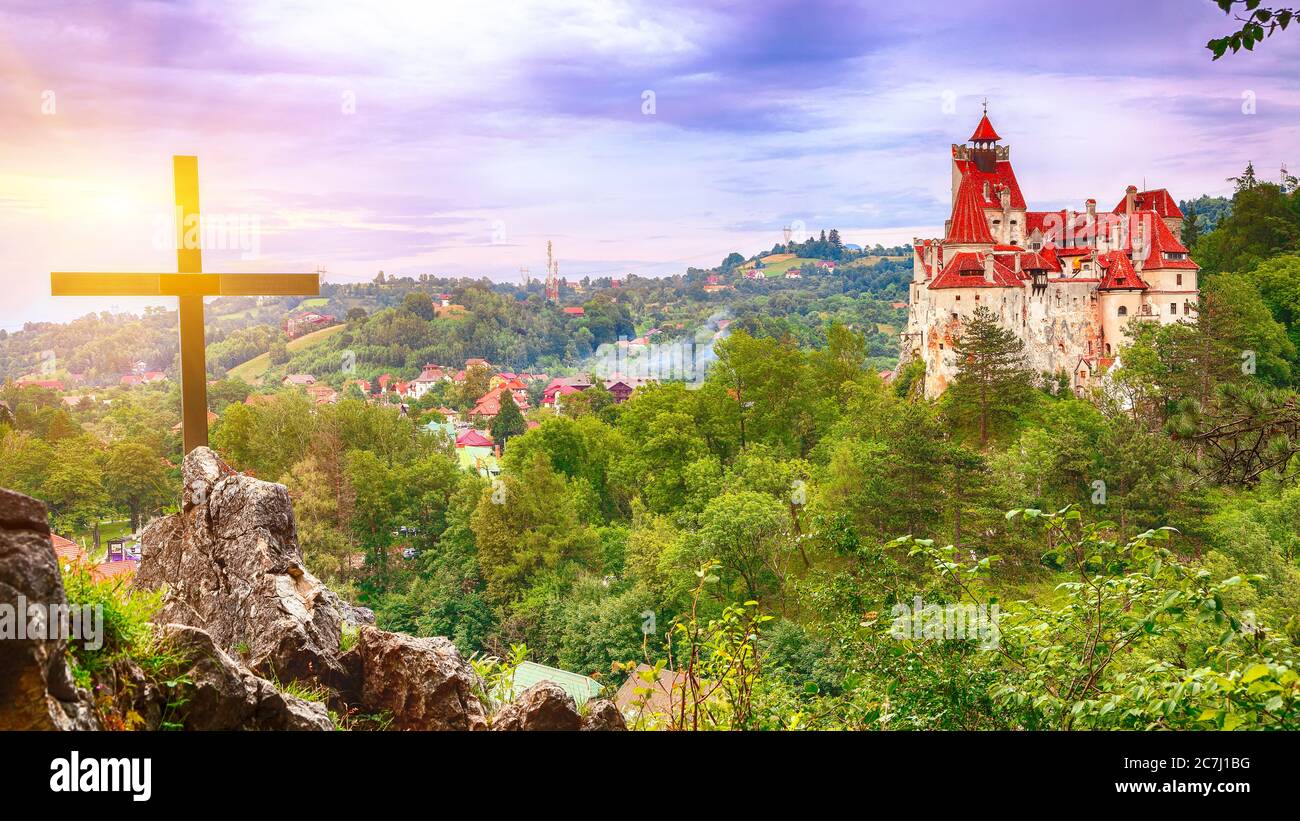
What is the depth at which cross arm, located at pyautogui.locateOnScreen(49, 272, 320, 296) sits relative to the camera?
155 inches

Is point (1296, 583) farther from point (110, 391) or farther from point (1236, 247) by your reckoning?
point (1236, 247)

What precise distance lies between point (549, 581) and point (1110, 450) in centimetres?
944

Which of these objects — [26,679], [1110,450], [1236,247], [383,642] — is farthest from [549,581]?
[1236,247]

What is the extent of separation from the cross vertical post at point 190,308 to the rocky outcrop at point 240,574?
0.41 m

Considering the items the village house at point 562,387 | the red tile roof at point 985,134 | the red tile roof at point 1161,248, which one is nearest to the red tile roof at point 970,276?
the red tile roof at point 1161,248

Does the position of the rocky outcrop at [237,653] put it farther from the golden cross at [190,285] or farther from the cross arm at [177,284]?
the cross arm at [177,284]

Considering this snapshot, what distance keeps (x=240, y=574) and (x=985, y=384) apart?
19.3 metres

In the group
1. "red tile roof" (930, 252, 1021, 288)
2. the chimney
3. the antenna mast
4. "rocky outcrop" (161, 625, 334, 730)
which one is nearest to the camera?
"rocky outcrop" (161, 625, 334, 730)

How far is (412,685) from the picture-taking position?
291 centimetres

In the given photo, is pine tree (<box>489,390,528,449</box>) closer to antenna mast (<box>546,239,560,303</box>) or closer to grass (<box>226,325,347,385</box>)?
antenna mast (<box>546,239,560,303</box>)

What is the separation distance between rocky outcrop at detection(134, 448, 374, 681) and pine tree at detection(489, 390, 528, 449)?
881 inches

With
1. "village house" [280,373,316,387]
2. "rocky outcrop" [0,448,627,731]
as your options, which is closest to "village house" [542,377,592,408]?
"village house" [280,373,316,387]

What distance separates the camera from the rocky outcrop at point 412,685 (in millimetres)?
2869

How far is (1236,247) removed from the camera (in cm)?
2448
